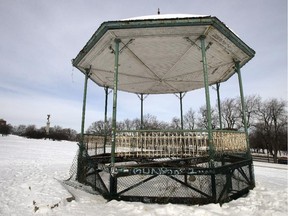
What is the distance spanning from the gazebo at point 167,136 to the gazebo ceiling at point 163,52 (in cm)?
4

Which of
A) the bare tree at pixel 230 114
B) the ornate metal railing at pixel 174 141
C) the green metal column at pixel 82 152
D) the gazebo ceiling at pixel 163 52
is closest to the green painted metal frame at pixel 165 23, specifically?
the gazebo ceiling at pixel 163 52

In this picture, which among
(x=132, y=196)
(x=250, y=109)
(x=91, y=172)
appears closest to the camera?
(x=132, y=196)

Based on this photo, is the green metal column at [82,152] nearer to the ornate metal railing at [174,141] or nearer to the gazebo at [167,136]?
the gazebo at [167,136]

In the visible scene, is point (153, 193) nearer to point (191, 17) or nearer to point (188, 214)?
point (188, 214)

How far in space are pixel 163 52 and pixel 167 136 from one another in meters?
4.17

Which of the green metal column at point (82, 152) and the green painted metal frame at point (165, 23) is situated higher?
the green painted metal frame at point (165, 23)

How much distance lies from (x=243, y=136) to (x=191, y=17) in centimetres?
566

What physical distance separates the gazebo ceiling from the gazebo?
0.12 ft

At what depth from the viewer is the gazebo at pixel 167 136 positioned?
6867mm

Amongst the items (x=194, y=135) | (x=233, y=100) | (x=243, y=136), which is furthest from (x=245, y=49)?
(x=233, y=100)

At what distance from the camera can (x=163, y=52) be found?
9.88m

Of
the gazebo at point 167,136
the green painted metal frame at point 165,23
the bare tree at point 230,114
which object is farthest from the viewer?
the bare tree at point 230,114

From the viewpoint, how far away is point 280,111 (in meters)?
42.1

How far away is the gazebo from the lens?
6.87 meters
